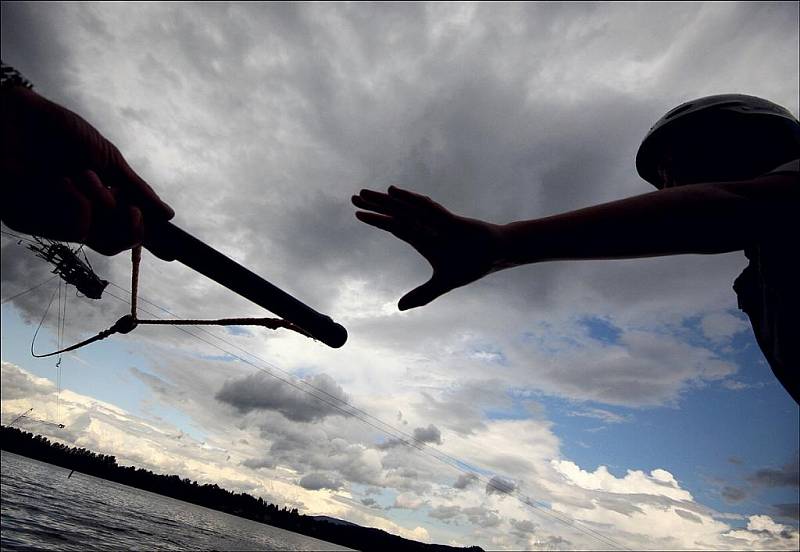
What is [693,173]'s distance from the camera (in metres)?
2.48

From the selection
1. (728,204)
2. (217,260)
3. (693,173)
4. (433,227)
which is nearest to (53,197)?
(217,260)

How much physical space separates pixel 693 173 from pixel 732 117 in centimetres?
32

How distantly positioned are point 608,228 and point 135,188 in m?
2.30

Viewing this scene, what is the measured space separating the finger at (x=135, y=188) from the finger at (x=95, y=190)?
99mm

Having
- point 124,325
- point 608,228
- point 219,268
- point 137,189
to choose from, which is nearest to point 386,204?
point 608,228

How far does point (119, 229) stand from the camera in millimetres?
2275

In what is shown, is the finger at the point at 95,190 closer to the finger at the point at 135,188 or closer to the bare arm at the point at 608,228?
the finger at the point at 135,188

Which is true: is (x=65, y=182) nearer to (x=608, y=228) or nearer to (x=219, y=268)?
(x=219, y=268)

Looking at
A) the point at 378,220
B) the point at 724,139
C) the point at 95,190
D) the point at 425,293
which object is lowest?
the point at 425,293

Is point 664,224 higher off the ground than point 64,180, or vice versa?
point 664,224

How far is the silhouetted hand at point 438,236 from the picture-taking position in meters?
1.78

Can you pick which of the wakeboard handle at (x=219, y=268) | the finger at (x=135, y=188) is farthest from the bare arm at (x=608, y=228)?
the finger at (x=135, y=188)

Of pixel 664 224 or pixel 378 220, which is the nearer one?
pixel 664 224

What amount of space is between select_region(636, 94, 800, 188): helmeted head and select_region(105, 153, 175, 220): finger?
9.73 ft
